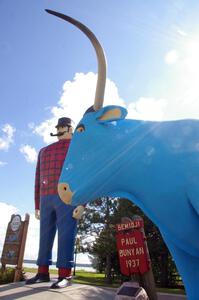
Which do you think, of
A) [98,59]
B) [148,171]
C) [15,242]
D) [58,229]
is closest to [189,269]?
[148,171]

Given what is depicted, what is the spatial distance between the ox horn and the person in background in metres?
2.79

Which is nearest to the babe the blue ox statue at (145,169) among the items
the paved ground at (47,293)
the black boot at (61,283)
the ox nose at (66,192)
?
the ox nose at (66,192)

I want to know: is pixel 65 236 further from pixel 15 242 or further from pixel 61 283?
pixel 15 242

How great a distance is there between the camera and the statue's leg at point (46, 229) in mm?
5781

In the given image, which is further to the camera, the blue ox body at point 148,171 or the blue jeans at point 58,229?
the blue jeans at point 58,229

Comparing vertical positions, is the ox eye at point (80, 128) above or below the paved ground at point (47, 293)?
above

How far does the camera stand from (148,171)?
2.65 m

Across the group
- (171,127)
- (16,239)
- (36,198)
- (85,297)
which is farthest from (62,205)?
(171,127)

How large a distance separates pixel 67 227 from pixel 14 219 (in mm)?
2688

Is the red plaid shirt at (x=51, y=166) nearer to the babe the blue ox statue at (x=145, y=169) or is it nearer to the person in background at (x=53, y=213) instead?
Result: the person in background at (x=53, y=213)

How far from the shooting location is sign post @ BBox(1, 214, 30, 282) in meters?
7.24

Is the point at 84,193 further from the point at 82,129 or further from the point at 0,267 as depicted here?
the point at 0,267

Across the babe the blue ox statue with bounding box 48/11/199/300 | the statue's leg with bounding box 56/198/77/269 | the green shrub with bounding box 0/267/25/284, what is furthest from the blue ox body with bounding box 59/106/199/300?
the green shrub with bounding box 0/267/25/284

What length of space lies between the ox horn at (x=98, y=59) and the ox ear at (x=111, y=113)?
0.40ft
